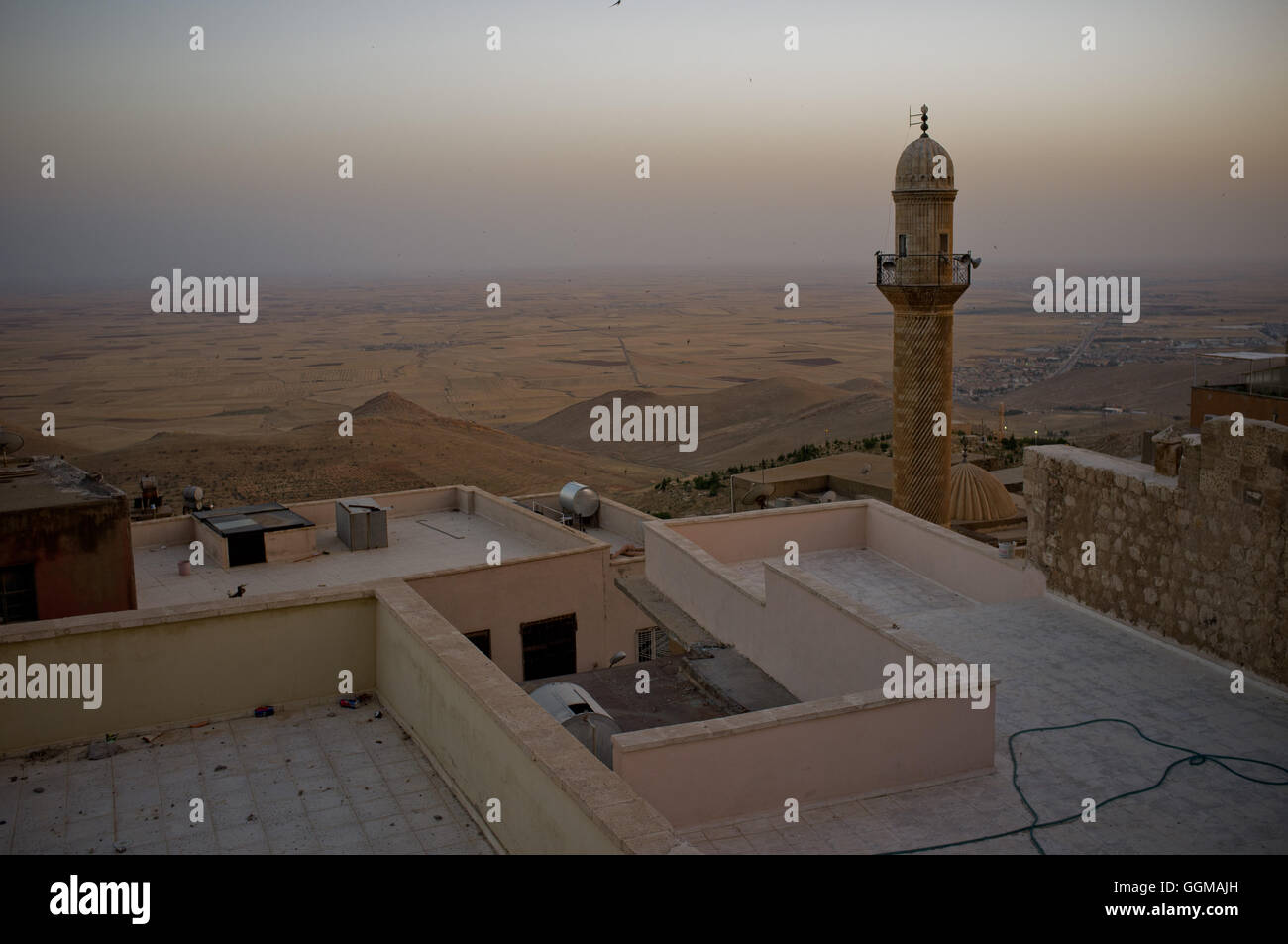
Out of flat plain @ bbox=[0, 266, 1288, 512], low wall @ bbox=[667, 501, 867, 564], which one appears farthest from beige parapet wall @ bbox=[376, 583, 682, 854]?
flat plain @ bbox=[0, 266, 1288, 512]

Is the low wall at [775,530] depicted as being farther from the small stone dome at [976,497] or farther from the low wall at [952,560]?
the small stone dome at [976,497]

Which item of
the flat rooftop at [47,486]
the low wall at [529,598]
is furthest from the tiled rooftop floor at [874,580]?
the flat rooftop at [47,486]

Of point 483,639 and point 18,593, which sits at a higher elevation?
point 18,593

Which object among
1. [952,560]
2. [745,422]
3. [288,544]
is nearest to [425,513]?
[288,544]

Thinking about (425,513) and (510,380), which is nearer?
(425,513)

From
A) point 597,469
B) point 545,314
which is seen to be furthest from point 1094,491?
point 545,314

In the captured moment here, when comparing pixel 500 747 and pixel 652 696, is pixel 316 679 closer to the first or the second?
pixel 500 747
